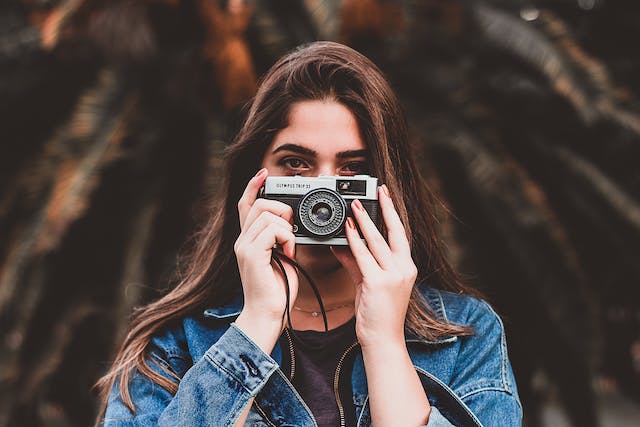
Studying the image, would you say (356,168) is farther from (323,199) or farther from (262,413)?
(262,413)

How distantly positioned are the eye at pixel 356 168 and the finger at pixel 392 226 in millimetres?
114

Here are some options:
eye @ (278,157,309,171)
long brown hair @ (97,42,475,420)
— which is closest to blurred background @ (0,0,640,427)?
long brown hair @ (97,42,475,420)

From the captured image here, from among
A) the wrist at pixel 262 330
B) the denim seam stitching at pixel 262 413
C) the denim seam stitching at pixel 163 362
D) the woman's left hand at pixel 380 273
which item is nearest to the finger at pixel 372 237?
the woman's left hand at pixel 380 273

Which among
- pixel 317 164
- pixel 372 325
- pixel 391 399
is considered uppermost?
pixel 317 164

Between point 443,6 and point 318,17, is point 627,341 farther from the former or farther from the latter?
point 318,17

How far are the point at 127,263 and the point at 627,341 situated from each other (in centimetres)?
274

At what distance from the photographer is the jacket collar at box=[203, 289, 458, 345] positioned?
1.60m

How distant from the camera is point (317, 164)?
5.39 feet

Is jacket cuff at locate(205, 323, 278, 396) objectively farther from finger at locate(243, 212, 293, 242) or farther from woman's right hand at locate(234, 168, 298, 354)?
finger at locate(243, 212, 293, 242)

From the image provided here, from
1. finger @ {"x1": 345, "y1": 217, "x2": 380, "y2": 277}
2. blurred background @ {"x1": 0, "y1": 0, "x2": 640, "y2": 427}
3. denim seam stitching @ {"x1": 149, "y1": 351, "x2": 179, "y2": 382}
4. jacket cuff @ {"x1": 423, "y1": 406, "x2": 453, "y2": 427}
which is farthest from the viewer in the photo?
blurred background @ {"x1": 0, "y1": 0, "x2": 640, "y2": 427}

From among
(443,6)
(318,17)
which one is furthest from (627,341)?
(318,17)

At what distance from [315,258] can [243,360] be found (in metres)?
0.32

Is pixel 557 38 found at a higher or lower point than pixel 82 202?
higher

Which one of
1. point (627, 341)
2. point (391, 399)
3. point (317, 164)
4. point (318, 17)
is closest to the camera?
point (391, 399)
